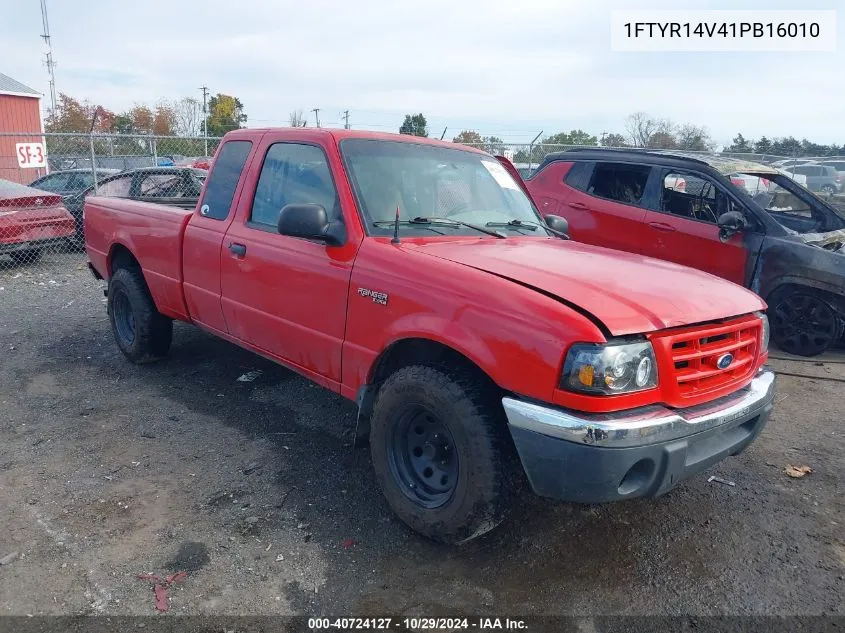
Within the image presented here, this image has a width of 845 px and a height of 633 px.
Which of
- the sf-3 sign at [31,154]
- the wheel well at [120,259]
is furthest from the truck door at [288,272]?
the sf-3 sign at [31,154]

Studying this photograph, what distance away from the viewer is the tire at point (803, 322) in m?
6.03

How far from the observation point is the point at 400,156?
385cm

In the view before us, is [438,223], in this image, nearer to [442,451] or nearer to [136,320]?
[442,451]

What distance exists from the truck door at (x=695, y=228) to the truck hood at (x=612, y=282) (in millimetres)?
3128

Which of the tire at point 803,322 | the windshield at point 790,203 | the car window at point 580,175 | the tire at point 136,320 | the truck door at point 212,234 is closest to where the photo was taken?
the truck door at point 212,234

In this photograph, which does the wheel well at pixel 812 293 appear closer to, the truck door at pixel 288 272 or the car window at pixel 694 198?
the car window at pixel 694 198

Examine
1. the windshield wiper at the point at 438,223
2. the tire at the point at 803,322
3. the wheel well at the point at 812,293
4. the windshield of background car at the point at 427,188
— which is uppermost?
the windshield of background car at the point at 427,188

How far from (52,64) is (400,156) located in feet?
161

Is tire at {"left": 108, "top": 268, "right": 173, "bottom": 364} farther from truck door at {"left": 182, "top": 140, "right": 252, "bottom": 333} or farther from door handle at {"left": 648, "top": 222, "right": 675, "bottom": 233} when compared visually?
door handle at {"left": 648, "top": 222, "right": 675, "bottom": 233}

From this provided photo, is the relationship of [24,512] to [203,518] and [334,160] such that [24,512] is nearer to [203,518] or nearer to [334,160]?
[203,518]

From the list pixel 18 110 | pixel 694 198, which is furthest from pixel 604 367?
pixel 18 110

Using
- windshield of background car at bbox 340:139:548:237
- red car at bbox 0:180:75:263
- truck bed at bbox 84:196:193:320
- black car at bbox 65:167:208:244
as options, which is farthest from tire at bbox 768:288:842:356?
red car at bbox 0:180:75:263

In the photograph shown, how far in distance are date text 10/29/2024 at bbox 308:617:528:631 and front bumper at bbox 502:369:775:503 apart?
0.55 meters

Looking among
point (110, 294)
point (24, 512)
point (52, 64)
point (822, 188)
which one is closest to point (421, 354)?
point (24, 512)
